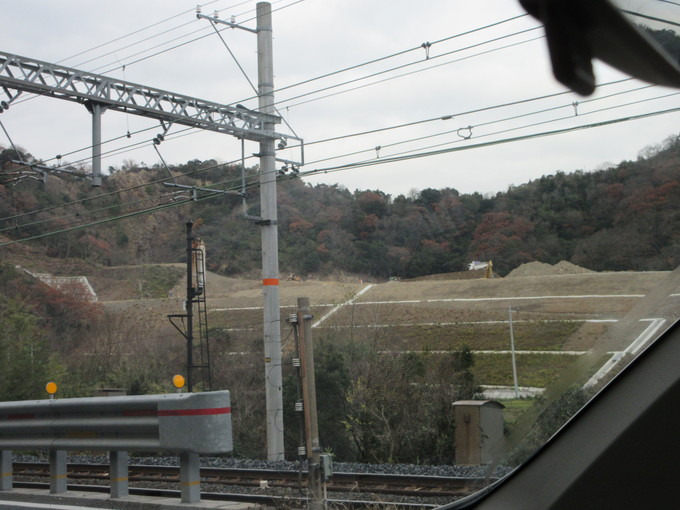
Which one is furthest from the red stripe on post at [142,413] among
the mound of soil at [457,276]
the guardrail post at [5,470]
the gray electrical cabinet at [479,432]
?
the gray electrical cabinet at [479,432]

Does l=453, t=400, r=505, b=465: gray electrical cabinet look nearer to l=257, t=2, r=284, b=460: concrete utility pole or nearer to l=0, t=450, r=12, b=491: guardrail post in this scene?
l=0, t=450, r=12, b=491: guardrail post

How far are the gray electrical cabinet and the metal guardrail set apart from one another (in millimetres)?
2960

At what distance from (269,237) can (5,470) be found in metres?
11.7

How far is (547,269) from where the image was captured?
332 cm

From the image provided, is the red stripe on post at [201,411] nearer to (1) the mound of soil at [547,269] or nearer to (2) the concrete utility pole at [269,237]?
(1) the mound of soil at [547,269]

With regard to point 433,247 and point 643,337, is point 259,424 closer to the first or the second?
point 433,247

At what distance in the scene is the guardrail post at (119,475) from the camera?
20.8 feet

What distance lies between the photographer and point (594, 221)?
2455 millimetres

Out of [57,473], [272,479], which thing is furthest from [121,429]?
[272,479]

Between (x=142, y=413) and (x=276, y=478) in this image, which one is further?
(x=276, y=478)

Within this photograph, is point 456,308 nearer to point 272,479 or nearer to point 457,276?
point 457,276

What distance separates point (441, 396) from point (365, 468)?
3.76m

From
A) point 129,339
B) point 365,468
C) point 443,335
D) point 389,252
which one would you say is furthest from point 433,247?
point 129,339

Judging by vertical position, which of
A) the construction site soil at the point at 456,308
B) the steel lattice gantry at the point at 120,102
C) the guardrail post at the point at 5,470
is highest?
the steel lattice gantry at the point at 120,102
